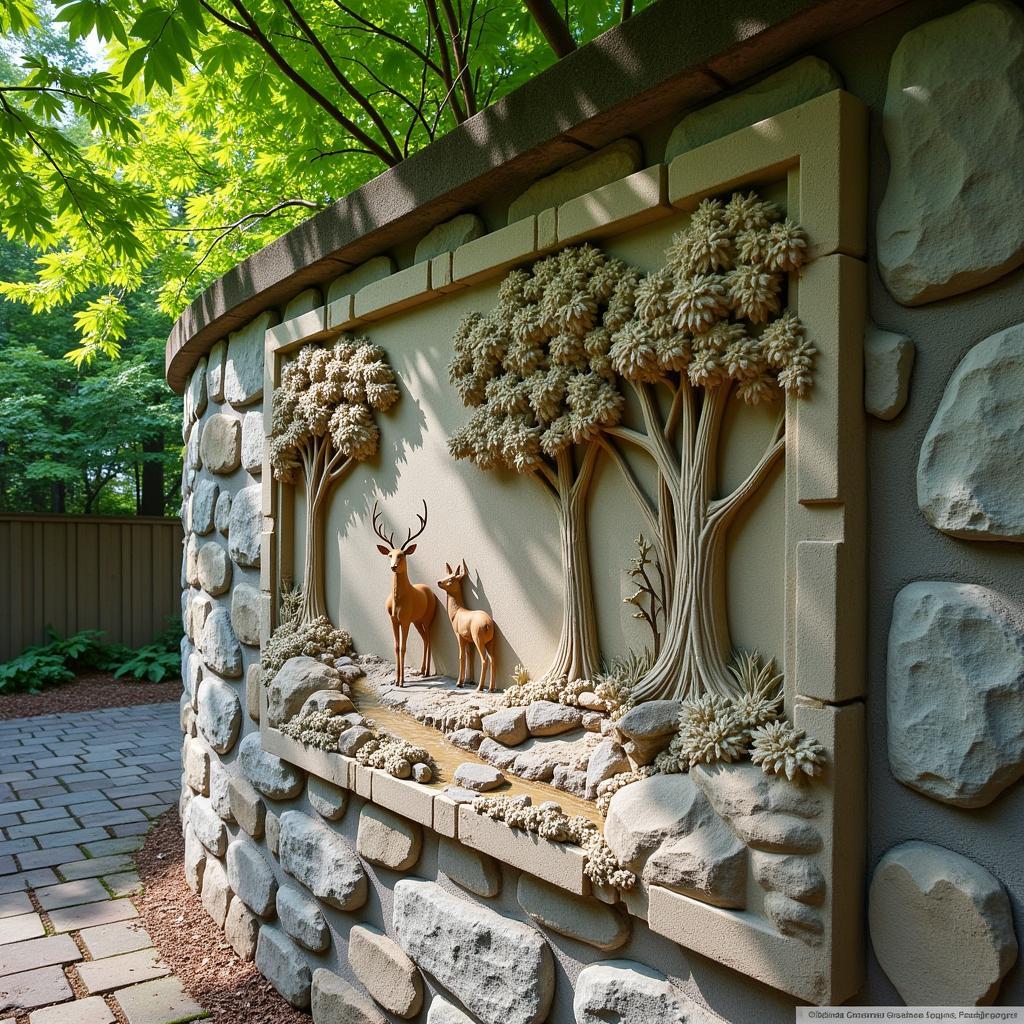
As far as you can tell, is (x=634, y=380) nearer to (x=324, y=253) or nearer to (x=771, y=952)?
(x=771, y=952)

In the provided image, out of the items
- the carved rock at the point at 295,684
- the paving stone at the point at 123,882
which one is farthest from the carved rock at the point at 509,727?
the paving stone at the point at 123,882

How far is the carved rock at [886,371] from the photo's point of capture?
4.52ft

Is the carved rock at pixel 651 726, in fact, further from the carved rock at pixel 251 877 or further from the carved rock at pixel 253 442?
the carved rock at pixel 253 442

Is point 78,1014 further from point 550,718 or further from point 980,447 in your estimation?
point 980,447

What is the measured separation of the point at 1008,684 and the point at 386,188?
2.01 meters

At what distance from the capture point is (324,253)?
2.77 m

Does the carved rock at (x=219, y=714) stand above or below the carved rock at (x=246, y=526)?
below

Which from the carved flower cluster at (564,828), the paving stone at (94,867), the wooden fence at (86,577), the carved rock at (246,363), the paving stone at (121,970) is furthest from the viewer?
the wooden fence at (86,577)

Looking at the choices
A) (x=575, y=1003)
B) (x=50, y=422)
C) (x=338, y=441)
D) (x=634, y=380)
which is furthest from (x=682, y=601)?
(x=50, y=422)

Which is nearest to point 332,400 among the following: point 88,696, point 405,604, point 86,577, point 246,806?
point 405,604

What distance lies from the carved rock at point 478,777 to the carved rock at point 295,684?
71 centimetres

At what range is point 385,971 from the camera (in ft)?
7.47

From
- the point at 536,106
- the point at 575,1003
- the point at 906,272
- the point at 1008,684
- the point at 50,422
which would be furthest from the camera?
the point at 50,422

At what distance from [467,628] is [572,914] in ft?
2.71
